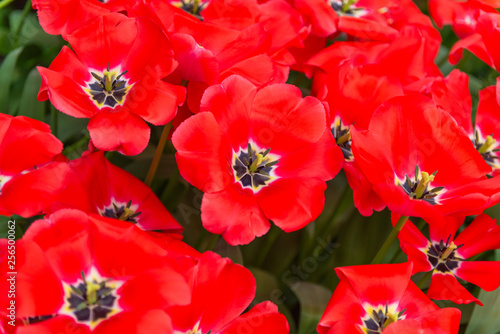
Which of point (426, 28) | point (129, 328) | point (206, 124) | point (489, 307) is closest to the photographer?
point (129, 328)

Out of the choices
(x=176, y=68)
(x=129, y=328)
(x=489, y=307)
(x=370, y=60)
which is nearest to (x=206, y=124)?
(x=176, y=68)

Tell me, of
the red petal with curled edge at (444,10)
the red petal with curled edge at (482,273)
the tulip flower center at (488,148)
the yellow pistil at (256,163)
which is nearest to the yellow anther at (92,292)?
the yellow pistil at (256,163)

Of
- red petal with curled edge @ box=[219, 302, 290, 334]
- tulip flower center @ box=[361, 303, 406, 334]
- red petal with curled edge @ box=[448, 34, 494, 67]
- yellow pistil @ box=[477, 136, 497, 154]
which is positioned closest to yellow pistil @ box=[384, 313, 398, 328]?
tulip flower center @ box=[361, 303, 406, 334]

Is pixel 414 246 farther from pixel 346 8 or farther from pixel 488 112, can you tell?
pixel 346 8

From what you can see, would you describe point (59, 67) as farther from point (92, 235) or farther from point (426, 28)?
point (426, 28)

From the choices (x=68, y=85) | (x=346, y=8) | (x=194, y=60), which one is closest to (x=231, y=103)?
(x=194, y=60)

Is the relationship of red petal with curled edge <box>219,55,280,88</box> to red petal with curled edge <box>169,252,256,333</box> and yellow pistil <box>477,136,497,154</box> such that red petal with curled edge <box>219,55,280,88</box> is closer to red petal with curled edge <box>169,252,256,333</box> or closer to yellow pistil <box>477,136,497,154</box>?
red petal with curled edge <box>169,252,256,333</box>
